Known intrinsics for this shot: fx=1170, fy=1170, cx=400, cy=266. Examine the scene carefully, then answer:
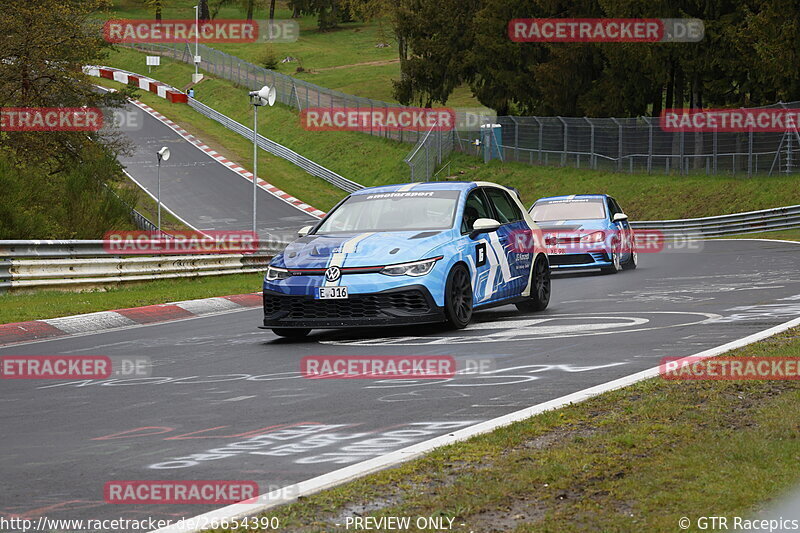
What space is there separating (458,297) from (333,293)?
1419 millimetres

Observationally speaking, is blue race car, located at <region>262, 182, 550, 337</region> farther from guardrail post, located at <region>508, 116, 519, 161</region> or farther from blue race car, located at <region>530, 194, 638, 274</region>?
guardrail post, located at <region>508, 116, 519, 161</region>

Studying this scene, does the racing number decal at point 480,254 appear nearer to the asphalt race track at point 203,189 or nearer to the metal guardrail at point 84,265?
the metal guardrail at point 84,265

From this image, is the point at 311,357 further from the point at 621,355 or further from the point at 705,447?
the point at 705,447

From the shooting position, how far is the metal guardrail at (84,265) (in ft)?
60.7

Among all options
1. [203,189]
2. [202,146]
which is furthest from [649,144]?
[202,146]

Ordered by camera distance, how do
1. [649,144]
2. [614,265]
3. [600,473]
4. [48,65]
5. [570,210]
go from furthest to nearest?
[649,144], [48,65], [570,210], [614,265], [600,473]

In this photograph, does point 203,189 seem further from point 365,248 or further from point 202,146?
point 365,248

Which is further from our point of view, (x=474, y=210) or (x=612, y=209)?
(x=612, y=209)

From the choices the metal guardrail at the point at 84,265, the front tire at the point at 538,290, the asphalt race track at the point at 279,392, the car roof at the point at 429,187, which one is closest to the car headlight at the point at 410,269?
the asphalt race track at the point at 279,392

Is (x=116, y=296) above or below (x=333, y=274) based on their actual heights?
below

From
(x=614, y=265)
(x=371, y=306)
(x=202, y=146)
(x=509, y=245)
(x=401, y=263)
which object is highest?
(x=202, y=146)

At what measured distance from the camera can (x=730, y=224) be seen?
134ft

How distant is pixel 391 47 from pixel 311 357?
343 ft

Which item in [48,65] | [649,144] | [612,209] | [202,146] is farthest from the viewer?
[202,146]
